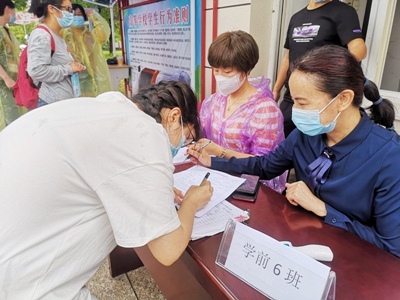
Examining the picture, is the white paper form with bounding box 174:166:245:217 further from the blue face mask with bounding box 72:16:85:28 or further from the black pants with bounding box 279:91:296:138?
the blue face mask with bounding box 72:16:85:28

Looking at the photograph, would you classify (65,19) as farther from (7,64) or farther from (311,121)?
(311,121)

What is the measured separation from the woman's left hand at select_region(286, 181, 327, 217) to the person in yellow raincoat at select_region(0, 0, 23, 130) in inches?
118

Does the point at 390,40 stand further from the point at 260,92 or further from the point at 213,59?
the point at 213,59

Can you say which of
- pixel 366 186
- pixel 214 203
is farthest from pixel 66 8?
pixel 366 186

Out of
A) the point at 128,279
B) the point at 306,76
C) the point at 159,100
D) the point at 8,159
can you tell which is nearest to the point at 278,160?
the point at 306,76

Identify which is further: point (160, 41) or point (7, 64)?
point (160, 41)

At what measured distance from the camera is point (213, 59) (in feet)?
5.45

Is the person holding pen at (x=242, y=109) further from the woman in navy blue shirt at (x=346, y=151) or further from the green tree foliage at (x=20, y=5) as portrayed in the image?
the green tree foliage at (x=20, y=5)

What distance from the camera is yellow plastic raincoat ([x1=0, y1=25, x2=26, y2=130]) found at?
3049mm

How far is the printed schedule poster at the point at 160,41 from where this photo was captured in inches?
117

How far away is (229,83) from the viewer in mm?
1672

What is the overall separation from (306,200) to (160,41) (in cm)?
309

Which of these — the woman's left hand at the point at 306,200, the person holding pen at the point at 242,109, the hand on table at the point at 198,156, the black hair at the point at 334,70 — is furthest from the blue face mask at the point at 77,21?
the woman's left hand at the point at 306,200

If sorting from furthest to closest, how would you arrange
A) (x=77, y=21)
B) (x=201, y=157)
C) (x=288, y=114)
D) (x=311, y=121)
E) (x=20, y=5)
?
(x=20, y=5) → (x=77, y=21) → (x=288, y=114) → (x=201, y=157) → (x=311, y=121)
